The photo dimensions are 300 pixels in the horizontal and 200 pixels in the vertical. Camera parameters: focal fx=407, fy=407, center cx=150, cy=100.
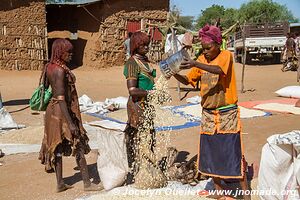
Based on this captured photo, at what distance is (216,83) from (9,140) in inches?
152

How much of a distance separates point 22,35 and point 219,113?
14.2 m

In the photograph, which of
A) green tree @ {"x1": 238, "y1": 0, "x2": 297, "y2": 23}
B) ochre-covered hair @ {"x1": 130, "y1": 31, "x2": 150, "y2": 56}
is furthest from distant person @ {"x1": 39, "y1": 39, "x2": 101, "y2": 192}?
green tree @ {"x1": 238, "y1": 0, "x2": 297, "y2": 23}

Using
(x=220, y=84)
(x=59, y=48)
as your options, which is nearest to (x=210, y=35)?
(x=220, y=84)

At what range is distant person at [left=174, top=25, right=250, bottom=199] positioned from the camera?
3.24 metres

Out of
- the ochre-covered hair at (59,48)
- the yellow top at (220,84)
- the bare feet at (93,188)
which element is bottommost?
the bare feet at (93,188)

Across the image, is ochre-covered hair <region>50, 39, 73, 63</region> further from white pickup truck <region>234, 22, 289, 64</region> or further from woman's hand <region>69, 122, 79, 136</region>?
white pickup truck <region>234, 22, 289, 64</region>

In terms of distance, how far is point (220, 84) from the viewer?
3.28 meters

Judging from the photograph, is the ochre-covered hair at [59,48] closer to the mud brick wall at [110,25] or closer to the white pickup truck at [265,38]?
the mud brick wall at [110,25]

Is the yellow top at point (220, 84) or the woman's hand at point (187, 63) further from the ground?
the woman's hand at point (187, 63)

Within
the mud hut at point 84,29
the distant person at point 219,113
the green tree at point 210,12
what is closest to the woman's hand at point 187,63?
the distant person at point 219,113

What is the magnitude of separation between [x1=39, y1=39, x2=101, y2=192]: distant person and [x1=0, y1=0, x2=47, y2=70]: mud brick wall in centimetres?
1295

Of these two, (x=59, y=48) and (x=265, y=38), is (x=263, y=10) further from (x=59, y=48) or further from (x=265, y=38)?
(x=59, y=48)

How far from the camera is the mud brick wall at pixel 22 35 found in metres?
15.7

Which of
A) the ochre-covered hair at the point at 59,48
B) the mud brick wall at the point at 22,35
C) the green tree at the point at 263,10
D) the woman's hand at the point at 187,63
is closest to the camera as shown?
the woman's hand at the point at 187,63
